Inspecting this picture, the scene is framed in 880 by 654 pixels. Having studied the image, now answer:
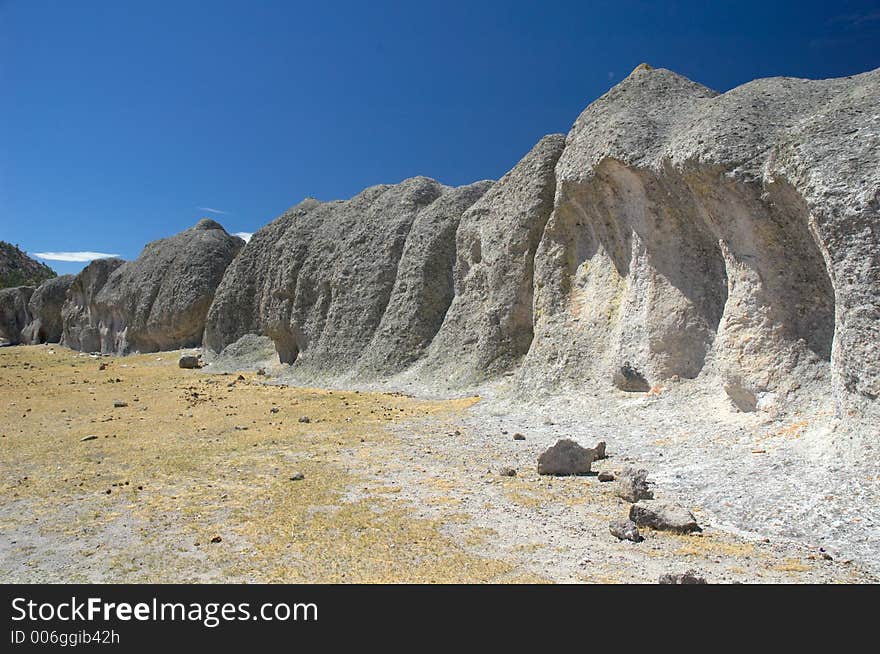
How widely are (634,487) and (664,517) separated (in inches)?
44.6

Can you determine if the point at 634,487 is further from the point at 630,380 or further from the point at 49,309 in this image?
the point at 49,309

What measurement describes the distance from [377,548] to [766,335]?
786cm

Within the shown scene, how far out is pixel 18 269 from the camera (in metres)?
100

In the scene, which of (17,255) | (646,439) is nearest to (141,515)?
(646,439)

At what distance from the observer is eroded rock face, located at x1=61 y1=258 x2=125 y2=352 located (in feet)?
165

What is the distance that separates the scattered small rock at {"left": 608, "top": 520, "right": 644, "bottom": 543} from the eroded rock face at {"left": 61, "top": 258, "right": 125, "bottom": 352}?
169 ft

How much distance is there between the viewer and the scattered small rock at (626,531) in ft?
20.3

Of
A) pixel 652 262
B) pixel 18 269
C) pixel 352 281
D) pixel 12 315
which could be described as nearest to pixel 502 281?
pixel 652 262

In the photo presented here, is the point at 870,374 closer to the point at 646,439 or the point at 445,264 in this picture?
the point at 646,439

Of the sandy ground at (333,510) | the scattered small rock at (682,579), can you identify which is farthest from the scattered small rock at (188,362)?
the scattered small rock at (682,579)

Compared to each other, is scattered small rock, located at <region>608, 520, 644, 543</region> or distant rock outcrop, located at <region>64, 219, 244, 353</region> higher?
distant rock outcrop, located at <region>64, 219, 244, 353</region>

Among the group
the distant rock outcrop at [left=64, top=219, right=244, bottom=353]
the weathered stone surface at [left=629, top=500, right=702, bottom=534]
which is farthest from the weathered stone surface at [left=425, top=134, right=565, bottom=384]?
the distant rock outcrop at [left=64, top=219, right=244, bottom=353]

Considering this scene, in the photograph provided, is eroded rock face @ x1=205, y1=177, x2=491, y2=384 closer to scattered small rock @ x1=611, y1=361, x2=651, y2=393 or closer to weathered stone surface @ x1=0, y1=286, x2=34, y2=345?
scattered small rock @ x1=611, y1=361, x2=651, y2=393

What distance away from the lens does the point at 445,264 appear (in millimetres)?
24344
